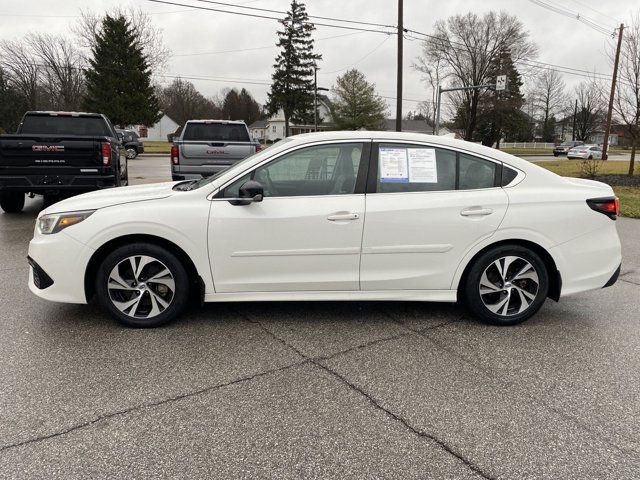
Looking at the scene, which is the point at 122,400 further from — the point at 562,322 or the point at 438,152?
the point at 562,322

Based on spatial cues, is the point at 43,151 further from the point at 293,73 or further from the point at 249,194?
the point at 293,73

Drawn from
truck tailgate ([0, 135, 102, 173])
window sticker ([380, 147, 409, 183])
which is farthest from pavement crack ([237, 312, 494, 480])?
truck tailgate ([0, 135, 102, 173])

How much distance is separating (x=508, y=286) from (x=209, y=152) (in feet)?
25.9

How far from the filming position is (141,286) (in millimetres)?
3996

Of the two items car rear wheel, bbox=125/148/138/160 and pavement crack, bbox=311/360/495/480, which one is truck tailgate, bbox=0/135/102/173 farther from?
car rear wheel, bbox=125/148/138/160

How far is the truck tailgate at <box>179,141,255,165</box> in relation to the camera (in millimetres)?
10578

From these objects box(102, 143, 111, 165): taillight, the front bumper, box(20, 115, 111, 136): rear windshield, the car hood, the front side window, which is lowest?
the front bumper

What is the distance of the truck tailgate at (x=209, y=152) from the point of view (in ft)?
34.7

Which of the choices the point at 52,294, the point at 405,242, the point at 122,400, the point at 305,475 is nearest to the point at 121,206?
the point at 52,294

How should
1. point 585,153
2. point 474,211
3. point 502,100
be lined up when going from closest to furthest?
point 474,211 < point 585,153 < point 502,100

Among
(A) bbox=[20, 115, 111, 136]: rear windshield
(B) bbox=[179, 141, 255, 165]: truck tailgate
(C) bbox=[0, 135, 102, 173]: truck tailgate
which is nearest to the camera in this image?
(C) bbox=[0, 135, 102, 173]: truck tailgate

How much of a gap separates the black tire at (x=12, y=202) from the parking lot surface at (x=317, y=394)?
606 centimetres

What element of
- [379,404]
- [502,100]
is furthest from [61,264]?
[502,100]

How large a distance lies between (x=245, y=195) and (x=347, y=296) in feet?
3.91
